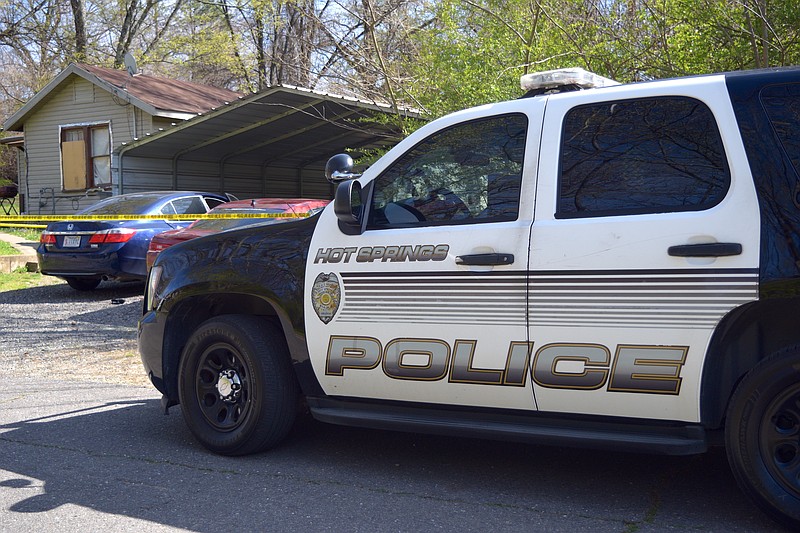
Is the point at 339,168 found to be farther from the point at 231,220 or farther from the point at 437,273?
the point at 231,220

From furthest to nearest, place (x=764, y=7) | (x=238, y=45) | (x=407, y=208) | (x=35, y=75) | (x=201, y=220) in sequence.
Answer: (x=35, y=75) → (x=238, y=45) → (x=201, y=220) → (x=764, y=7) → (x=407, y=208)

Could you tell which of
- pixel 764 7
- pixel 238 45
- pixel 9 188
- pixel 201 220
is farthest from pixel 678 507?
pixel 9 188

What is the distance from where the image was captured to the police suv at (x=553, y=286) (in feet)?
12.7

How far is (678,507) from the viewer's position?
170 inches

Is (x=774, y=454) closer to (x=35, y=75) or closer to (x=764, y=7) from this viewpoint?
(x=764, y=7)

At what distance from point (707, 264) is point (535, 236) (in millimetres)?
798

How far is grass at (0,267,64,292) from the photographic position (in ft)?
50.0

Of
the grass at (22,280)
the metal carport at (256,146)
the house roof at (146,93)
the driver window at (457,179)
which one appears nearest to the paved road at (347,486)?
the driver window at (457,179)

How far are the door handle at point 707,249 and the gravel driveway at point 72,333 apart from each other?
17.3ft

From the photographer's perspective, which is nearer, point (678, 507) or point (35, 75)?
point (678, 507)

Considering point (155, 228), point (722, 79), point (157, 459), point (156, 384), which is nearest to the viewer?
point (722, 79)

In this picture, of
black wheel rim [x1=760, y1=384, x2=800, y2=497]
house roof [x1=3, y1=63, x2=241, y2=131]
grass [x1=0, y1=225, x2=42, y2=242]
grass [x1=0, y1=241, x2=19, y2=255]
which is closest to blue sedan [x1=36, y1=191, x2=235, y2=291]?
grass [x1=0, y1=241, x2=19, y2=255]

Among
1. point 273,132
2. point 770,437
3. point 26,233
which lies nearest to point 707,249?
point 770,437

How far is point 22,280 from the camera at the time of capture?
1586 centimetres
